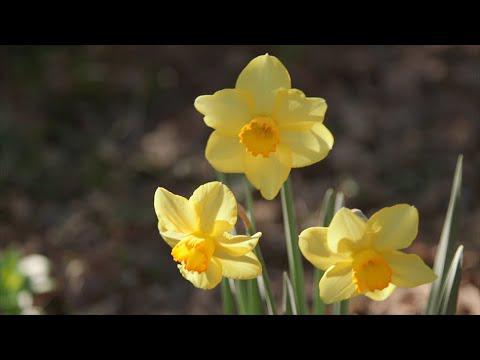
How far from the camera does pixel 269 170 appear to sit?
51.5 inches

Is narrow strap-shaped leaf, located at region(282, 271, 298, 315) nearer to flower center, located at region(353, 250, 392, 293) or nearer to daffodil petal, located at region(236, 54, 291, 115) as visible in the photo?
flower center, located at region(353, 250, 392, 293)

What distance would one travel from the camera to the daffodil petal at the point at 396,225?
128 cm

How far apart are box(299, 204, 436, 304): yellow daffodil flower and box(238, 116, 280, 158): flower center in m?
0.15

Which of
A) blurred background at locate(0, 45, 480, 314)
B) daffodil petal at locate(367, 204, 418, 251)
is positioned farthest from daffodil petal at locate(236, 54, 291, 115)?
blurred background at locate(0, 45, 480, 314)

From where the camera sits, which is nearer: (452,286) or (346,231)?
(346,231)

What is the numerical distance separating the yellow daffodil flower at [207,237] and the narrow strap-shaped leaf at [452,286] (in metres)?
0.47

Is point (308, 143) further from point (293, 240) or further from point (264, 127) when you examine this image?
point (293, 240)

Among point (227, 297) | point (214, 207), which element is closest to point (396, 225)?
point (214, 207)

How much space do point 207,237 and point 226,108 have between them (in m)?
0.22

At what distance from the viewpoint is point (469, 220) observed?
117 inches

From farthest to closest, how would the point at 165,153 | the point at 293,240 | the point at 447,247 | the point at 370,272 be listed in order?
the point at 165,153
the point at 447,247
the point at 293,240
the point at 370,272

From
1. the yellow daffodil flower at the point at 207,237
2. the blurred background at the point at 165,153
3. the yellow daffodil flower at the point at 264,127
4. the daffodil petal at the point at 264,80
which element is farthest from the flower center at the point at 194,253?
the blurred background at the point at 165,153

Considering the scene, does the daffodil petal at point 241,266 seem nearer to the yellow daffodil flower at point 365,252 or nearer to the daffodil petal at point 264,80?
the yellow daffodil flower at point 365,252

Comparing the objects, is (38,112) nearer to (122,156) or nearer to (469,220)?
(122,156)
